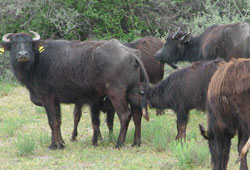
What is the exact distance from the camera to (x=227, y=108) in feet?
20.7

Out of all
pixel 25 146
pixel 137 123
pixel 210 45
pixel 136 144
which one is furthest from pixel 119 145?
pixel 210 45

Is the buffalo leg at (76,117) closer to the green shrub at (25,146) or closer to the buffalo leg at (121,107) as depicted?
the buffalo leg at (121,107)

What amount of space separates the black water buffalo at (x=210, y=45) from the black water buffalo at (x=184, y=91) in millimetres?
1913

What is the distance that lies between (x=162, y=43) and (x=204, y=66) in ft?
13.0

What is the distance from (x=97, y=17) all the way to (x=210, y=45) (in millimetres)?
7547

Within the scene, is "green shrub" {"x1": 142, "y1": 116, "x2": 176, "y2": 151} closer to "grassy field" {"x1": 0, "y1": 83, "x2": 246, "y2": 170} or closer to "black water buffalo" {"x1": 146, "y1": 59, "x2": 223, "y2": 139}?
"grassy field" {"x1": 0, "y1": 83, "x2": 246, "y2": 170}

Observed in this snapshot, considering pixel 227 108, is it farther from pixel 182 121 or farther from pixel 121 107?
pixel 121 107

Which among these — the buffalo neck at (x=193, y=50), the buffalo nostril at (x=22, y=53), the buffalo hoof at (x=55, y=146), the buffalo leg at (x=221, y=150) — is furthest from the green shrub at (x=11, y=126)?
the buffalo leg at (x=221, y=150)

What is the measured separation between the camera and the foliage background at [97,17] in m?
18.4

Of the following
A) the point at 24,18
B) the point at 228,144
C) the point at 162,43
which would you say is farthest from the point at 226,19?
the point at 228,144

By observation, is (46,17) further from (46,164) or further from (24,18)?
(46,164)

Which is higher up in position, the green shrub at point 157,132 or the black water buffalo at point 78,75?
the black water buffalo at point 78,75

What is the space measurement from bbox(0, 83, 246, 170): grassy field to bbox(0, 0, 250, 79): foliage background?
6.45m

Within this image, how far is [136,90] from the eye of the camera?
10125 millimetres
